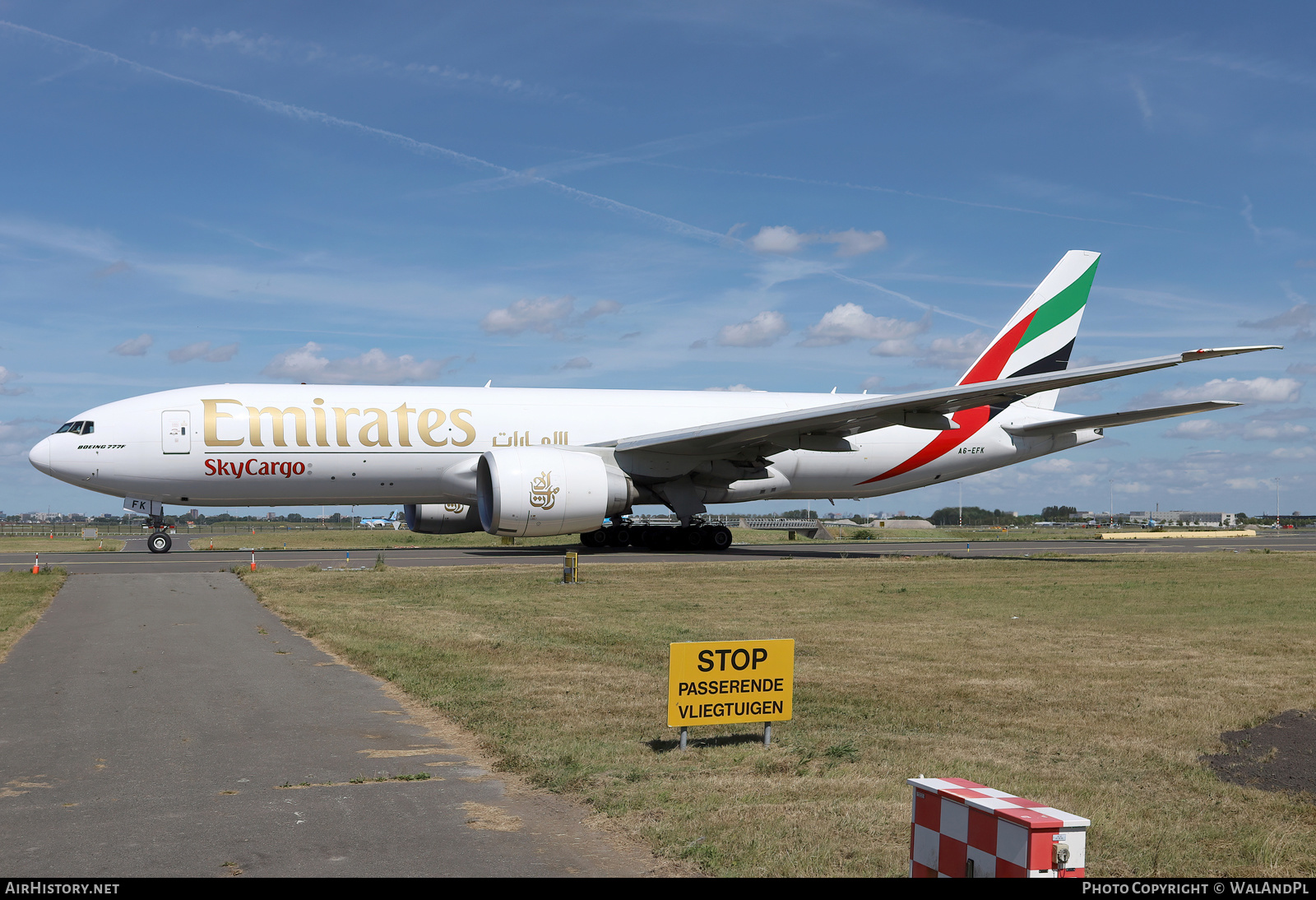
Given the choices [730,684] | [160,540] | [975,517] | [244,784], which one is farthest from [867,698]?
[975,517]

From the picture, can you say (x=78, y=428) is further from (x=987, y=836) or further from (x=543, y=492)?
(x=987, y=836)

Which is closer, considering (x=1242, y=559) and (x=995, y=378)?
(x=1242, y=559)

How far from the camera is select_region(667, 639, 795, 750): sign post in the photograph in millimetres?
7289

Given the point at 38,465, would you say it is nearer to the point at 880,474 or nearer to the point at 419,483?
the point at 419,483

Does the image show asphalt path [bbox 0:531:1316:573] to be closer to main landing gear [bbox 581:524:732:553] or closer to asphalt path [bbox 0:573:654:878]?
main landing gear [bbox 581:524:732:553]

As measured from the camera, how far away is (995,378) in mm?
31969

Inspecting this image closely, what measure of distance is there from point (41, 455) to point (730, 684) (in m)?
24.3

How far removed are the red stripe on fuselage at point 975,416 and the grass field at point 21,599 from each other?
2179cm

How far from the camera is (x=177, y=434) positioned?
1009 inches

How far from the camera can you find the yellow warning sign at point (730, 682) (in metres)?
7.29

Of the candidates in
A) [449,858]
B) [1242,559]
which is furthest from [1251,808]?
[1242,559]

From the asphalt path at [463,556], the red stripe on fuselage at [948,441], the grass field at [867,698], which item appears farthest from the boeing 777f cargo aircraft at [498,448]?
the grass field at [867,698]

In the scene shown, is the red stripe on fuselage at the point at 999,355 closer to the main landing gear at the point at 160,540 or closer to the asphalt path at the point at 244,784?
the main landing gear at the point at 160,540

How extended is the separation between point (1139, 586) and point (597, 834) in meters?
17.4
